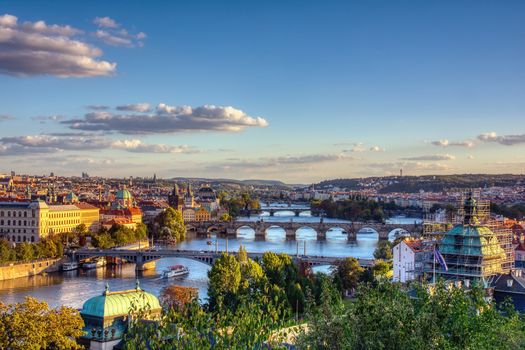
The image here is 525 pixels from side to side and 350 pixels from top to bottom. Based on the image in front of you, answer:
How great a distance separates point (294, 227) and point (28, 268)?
42.4 meters

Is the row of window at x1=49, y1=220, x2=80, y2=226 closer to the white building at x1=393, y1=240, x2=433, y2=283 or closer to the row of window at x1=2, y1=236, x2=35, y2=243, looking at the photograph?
the row of window at x1=2, y1=236, x2=35, y2=243

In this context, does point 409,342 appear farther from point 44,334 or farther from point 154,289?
point 154,289

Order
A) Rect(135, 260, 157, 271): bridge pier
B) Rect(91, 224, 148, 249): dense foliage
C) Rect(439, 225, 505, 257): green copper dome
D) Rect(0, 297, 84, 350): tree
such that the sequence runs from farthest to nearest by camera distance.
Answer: Rect(91, 224, 148, 249): dense foliage → Rect(135, 260, 157, 271): bridge pier → Rect(439, 225, 505, 257): green copper dome → Rect(0, 297, 84, 350): tree

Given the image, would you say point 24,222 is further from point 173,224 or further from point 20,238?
point 173,224

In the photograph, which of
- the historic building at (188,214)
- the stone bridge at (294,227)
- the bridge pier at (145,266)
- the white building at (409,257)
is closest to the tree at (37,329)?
the white building at (409,257)

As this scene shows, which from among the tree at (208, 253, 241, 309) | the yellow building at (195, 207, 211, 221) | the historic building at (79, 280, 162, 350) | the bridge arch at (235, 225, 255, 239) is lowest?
the bridge arch at (235, 225, 255, 239)

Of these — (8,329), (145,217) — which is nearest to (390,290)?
(8,329)

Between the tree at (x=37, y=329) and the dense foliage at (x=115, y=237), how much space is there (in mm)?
41340

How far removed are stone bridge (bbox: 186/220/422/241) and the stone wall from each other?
36339 mm

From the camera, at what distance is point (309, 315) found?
34.6ft

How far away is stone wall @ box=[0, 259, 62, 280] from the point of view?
42844 mm

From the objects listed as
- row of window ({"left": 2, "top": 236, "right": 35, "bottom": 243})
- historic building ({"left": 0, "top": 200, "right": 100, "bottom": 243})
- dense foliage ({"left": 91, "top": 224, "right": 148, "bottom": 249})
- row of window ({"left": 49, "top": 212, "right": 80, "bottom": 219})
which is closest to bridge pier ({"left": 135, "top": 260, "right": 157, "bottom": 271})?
dense foliage ({"left": 91, "top": 224, "right": 148, "bottom": 249})

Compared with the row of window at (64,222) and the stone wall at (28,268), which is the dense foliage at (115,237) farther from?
the stone wall at (28,268)

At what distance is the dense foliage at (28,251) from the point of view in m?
45.1
